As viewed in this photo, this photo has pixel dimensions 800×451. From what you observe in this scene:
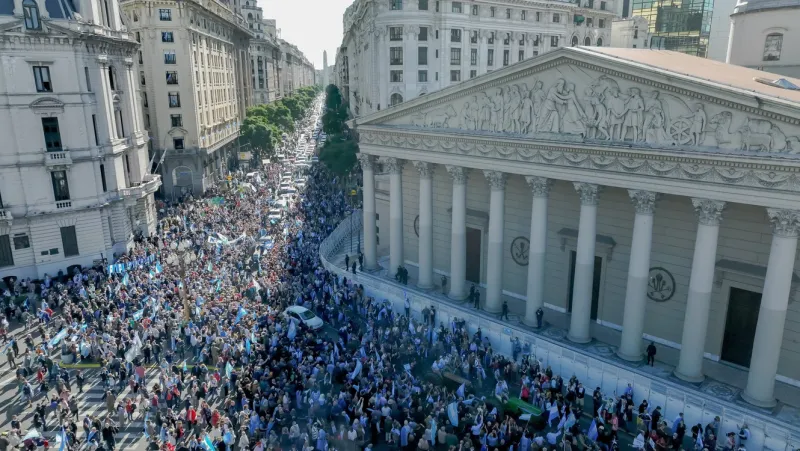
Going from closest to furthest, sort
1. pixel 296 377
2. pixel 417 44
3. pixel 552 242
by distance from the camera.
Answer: pixel 296 377, pixel 552 242, pixel 417 44

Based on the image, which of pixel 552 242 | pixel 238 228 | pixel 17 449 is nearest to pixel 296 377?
pixel 17 449

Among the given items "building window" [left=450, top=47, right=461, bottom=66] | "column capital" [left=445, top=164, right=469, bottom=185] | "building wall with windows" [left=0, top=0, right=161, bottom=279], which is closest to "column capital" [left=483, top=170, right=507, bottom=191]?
"column capital" [left=445, top=164, right=469, bottom=185]

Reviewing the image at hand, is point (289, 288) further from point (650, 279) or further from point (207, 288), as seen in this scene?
point (650, 279)

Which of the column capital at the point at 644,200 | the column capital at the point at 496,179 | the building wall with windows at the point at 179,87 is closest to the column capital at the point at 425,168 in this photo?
the column capital at the point at 496,179

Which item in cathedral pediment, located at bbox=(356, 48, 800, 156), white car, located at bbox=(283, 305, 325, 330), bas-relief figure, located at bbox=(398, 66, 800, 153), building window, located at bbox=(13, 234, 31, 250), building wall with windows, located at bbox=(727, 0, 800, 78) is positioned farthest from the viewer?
building window, located at bbox=(13, 234, 31, 250)

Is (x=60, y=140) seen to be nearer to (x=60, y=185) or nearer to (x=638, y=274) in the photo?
(x=60, y=185)

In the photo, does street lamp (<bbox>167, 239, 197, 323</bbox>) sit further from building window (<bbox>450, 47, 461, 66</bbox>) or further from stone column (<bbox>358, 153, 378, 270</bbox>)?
building window (<bbox>450, 47, 461, 66</bbox>)
